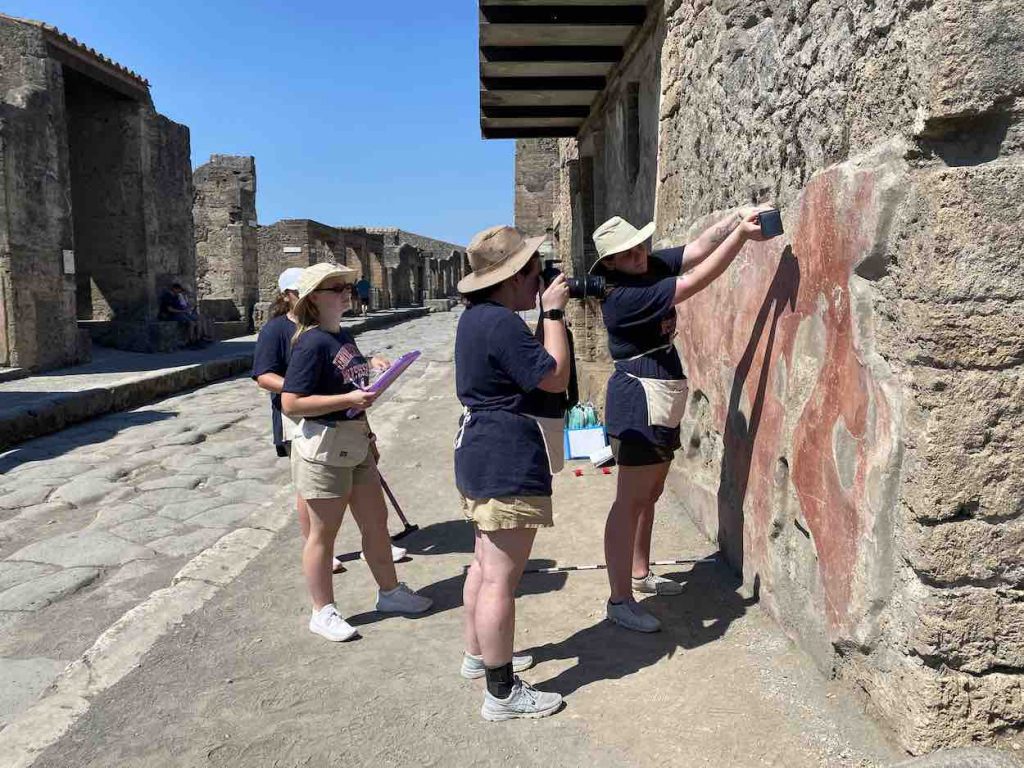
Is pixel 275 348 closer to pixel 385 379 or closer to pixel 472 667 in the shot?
pixel 385 379

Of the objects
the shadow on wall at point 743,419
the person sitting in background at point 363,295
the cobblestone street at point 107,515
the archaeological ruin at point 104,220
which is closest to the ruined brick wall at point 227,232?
the archaeological ruin at point 104,220

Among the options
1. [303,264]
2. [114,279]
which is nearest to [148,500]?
[114,279]

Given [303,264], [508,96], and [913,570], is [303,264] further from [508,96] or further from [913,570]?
[913,570]

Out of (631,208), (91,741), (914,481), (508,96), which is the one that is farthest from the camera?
(508,96)

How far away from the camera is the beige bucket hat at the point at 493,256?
2543 millimetres

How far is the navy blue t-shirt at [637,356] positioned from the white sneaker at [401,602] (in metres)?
1.09

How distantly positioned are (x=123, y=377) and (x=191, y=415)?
2205 mm

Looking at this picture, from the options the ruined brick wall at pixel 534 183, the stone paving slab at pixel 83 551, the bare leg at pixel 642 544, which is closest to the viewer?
the bare leg at pixel 642 544

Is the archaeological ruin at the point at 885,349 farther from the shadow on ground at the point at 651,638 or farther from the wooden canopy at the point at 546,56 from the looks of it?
the wooden canopy at the point at 546,56

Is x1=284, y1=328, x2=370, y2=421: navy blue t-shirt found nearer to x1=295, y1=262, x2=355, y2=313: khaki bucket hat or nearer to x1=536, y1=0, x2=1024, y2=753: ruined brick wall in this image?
x1=295, y1=262, x2=355, y2=313: khaki bucket hat

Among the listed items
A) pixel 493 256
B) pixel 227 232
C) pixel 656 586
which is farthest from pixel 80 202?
pixel 493 256

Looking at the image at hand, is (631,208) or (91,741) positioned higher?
(631,208)

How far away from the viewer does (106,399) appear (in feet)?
31.3

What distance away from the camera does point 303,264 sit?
2336cm
